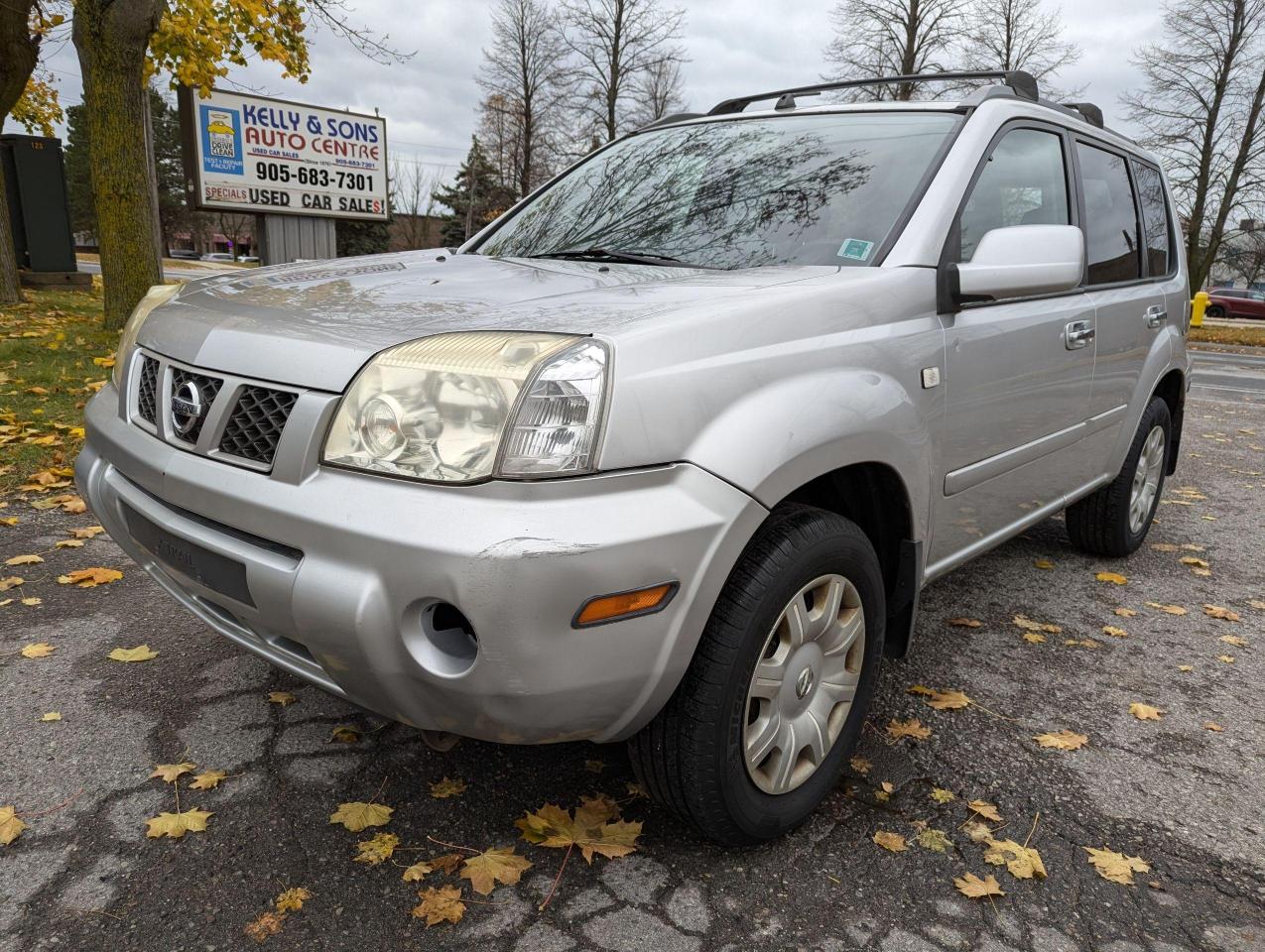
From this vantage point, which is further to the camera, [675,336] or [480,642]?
[675,336]

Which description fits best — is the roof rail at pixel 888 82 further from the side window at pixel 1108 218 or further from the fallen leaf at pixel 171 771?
the fallen leaf at pixel 171 771

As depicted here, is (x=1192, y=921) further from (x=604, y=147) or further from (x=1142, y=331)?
(x=604, y=147)

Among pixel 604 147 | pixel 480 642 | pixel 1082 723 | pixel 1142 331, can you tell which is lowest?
pixel 1082 723

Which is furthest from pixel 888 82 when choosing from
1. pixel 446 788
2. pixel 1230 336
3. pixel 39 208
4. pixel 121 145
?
pixel 1230 336

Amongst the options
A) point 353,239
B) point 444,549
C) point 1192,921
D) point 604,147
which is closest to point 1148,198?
point 604,147

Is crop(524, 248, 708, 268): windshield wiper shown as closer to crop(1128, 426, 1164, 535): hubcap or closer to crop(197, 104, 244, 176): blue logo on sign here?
crop(1128, 426, 1164, 535): hubcap

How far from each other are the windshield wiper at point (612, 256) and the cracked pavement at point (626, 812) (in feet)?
4.54

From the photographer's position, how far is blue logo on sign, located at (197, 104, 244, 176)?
9727mm

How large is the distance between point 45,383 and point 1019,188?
6769mm

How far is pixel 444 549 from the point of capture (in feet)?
5.24

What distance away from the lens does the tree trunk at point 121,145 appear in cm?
819

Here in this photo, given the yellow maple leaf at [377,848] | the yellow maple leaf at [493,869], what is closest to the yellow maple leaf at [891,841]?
the yellow maple leaf at [493,869]

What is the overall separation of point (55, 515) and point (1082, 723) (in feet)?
14.6

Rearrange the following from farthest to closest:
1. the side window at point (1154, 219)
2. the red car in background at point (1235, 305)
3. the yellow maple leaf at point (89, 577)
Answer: the red car in background at point (1235, 305)
the side window at point (1154, 219)
the yellow maple leaf at point (89, 577)
